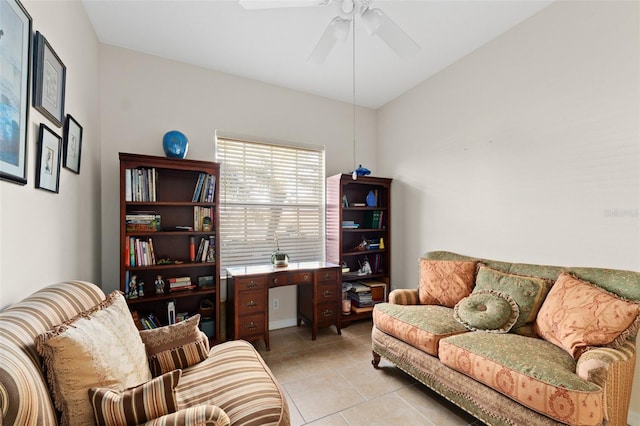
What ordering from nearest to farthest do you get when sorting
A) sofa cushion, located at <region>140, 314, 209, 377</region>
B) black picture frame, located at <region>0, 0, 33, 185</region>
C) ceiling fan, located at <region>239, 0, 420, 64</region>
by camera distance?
black picture frame, located at <region>0, 0, 33, 185</region>, sofa cushion, located at <region>140, 314, 209, 377</region>, ceiling fan, located at <region>239, 0, 420, 64</region>

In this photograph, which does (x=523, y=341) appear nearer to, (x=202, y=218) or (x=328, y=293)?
(x=328, y=293)

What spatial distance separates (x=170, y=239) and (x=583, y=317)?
10.5 ft

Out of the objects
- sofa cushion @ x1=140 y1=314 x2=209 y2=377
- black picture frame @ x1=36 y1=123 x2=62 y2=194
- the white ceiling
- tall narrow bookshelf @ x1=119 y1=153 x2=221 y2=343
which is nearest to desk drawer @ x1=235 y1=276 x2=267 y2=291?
tall narrow bookshelf @ x1=119 y1=153 x2=221 y2=343

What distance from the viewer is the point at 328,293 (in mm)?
3072

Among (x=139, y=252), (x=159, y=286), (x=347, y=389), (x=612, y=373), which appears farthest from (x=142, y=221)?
(x=612, y=373)

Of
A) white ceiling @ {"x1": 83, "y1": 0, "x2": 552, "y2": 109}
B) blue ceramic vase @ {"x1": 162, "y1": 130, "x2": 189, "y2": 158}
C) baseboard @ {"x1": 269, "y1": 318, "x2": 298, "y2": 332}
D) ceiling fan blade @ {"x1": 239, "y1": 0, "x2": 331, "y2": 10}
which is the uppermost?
white ceiling @ {"x1": 83, "y1": 0, "x2": 552, "y2": 109}

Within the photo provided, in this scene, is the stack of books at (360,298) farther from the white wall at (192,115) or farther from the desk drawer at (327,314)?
the white wall at (192,115)

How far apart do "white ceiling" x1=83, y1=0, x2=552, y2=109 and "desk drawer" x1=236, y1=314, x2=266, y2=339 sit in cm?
253

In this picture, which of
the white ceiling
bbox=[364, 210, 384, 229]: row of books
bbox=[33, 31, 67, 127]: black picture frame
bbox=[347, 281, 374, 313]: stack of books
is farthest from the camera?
bbox=[364, 210, 384, 229]: row of books

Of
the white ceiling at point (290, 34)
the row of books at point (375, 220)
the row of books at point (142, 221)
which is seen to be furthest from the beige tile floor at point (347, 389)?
the white ceiling at point (290, 34)

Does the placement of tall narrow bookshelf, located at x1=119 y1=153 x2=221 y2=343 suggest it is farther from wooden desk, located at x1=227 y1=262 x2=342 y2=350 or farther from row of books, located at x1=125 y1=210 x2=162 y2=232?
wooden desk, located at x1=227 y1=262 x2=342 y2=350

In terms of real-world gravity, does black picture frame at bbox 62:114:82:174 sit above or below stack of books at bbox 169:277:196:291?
above

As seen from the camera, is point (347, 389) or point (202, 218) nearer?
point (347, 389)

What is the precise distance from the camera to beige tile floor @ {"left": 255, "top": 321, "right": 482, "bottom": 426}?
1.83 meters
